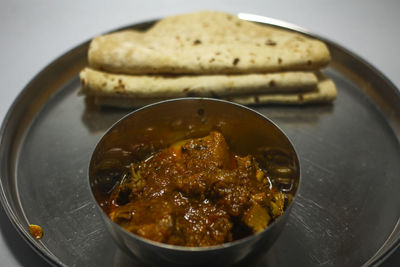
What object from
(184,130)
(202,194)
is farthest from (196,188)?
(184,130)

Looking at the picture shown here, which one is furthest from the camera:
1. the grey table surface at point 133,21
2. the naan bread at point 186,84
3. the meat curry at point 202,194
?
the grey table surface at point 133,21

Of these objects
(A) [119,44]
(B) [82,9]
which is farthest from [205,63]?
(B) [82,9]

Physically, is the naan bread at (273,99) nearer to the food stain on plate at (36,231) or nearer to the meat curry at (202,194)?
the meat curry at (202,194)

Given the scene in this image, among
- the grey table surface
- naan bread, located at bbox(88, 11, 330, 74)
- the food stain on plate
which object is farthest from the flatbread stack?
the food stain on plate

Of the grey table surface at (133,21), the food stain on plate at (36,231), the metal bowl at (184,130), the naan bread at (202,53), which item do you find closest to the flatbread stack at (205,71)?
the naan bread at (202,53)

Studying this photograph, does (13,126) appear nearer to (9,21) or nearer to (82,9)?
(9,21)

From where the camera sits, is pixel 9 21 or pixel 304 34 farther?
pixel 9 21

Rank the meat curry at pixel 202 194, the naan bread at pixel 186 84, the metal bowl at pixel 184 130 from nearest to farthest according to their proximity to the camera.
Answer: the meat curry at pixel 202 194 < the metal bowl at pixel 184 130 < the naan bread at pixel 186 84

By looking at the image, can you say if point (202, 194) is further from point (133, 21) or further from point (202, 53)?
point (133, 21)
